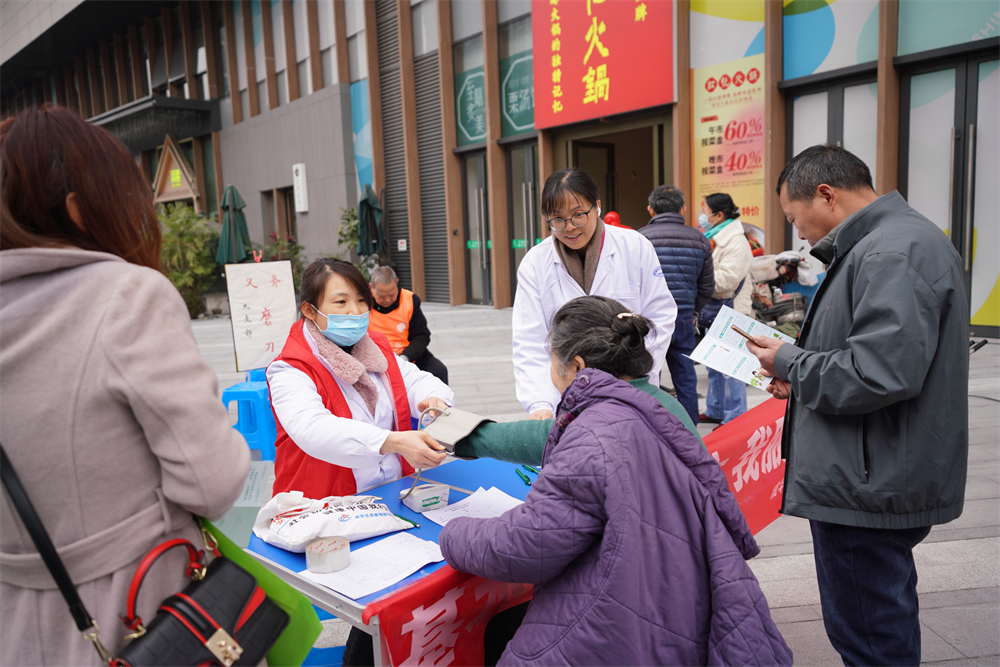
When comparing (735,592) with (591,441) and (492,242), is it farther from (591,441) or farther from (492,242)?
(492,242)

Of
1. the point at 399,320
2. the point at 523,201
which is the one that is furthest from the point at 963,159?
the point at 523,201

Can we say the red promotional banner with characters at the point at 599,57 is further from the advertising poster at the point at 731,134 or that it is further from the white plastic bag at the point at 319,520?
the white plastic bag at the point at 319,520

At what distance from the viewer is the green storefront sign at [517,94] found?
11.9 meters

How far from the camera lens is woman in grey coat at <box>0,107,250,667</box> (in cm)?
112

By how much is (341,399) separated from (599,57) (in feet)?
30.3

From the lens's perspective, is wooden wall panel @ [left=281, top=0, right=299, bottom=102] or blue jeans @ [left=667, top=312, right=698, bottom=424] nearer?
blue jeans @ [left=667, top=312, right=698, bottom=424]

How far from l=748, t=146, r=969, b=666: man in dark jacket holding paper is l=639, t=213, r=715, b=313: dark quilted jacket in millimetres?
2989

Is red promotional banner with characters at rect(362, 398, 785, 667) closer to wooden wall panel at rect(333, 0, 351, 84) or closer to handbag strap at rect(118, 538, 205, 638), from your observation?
handbag strap at rect(118, 538, 205, 638)

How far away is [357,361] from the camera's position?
8.23 feet

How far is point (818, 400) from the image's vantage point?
1.82 m

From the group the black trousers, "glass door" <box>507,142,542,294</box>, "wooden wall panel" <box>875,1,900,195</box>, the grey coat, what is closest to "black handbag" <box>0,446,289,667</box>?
the grey coat

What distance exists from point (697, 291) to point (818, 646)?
10.2 feet

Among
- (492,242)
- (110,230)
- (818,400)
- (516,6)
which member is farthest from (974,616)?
(516,6)

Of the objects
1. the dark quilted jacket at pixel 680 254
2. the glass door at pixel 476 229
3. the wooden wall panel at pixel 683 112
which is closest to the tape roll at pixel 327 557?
the dark quilted jacket at pixel 680 254
